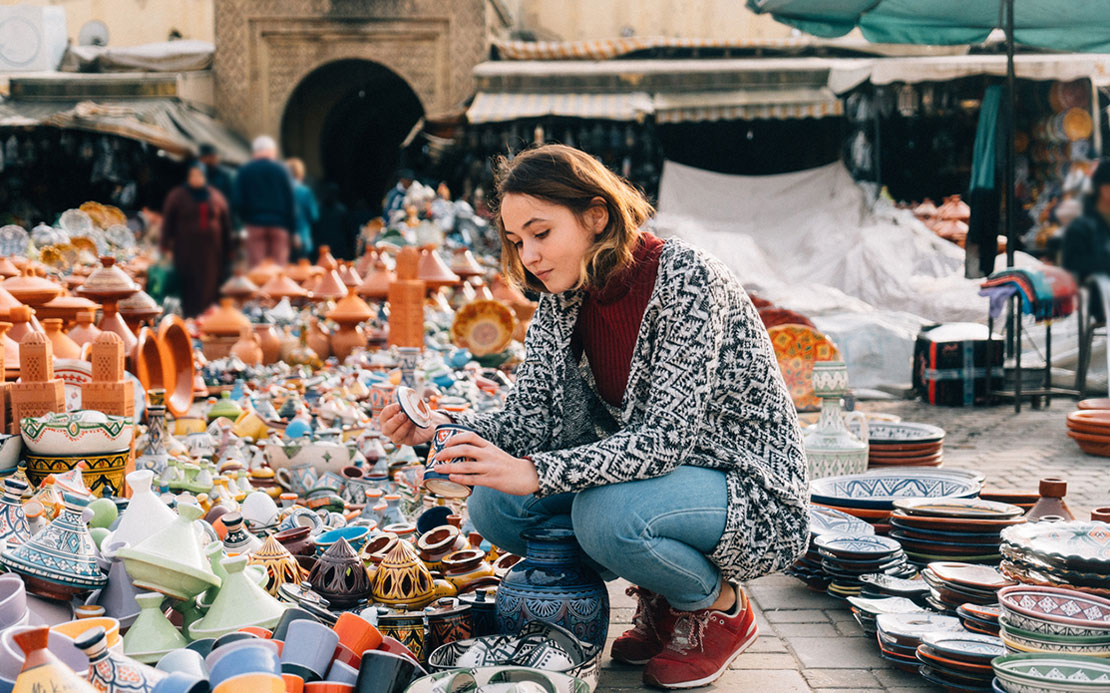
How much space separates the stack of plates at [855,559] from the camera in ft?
9.07

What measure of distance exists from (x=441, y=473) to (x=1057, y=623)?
1253mm

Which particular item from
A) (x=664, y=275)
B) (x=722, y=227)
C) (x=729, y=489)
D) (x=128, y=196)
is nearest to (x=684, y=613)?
(x=729, y=489)

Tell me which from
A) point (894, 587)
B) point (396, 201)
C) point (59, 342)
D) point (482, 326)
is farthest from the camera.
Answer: point (396, 201)

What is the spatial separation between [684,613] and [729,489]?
31 cm

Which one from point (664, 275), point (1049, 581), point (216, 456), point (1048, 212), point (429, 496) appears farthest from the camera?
point (1048, 212)

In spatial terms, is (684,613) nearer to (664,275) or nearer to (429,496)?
(664,275)

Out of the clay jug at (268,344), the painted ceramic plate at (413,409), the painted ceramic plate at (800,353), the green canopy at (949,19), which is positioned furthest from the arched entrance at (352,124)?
the painted ceramic plate at (413,409)

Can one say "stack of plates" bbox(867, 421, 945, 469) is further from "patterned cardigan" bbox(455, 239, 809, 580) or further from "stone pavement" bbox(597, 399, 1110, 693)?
"patterned cardigan" bbox(455, 239, 809, 580)

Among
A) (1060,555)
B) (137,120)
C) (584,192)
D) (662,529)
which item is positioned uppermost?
(137,120)

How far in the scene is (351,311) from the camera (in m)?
6.25

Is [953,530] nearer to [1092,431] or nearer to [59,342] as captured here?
[1092,431]

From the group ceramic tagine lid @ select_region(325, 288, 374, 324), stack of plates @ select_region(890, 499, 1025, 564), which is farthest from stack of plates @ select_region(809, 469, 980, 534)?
ceramic tagine lid @ select_region(325, 288, 374, 324)

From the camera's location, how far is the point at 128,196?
13.5 meters

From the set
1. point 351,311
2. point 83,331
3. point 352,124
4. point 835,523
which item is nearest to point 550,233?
point 835,523
